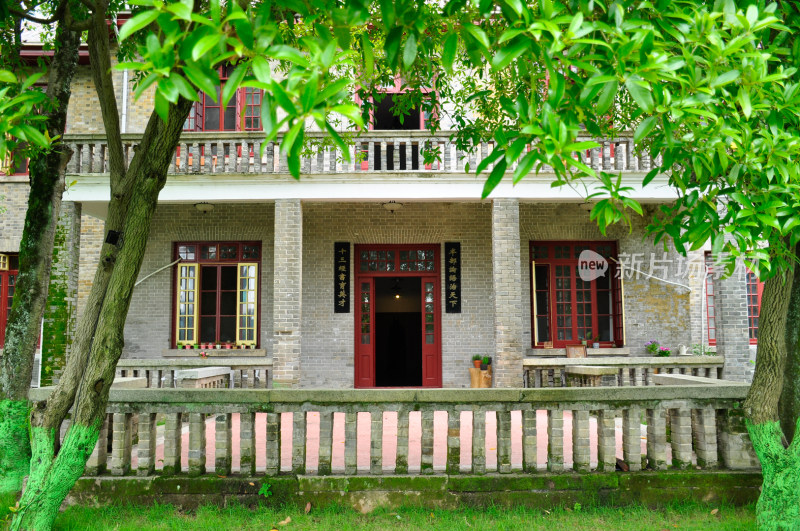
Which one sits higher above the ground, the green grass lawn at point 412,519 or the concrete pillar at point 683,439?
the concrete pillar at point 683,439

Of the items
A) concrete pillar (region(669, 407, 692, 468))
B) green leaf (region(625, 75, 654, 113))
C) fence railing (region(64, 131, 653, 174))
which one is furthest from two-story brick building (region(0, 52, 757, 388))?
green leaf (region(625, 75, 654, 113))

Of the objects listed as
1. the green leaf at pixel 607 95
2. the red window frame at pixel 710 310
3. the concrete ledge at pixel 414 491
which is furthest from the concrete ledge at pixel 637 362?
the green leaf at pixel 607 95

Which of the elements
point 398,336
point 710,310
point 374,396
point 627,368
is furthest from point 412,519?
point 398,336

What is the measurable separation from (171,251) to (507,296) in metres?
6.94

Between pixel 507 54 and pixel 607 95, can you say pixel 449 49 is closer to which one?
pixel 507 54

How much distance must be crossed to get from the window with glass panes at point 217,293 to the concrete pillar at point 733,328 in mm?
8716

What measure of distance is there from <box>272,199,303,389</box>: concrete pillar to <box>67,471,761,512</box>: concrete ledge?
5.68 metres

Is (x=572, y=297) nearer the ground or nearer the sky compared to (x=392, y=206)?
nearer the ground

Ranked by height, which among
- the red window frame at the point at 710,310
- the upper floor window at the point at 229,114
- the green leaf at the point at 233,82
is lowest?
the red window frame at the point at 710,310

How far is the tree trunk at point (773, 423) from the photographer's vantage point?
11.7 feet

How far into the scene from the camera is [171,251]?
12.2 m

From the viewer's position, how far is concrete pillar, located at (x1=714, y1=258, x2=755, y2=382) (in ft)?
33.4

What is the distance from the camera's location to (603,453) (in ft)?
13.9

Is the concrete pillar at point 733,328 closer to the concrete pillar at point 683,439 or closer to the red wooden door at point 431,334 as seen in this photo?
the red wooden door at point 431,334
